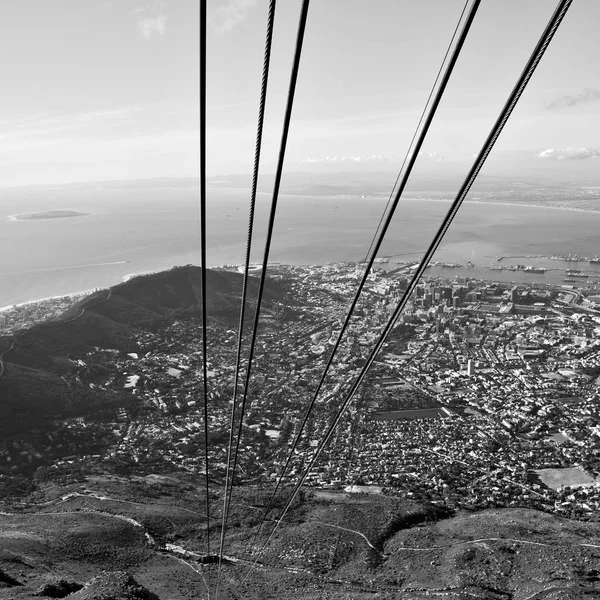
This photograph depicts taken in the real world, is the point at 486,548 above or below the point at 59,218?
below

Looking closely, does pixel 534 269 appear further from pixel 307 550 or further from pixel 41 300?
pixel 307 550

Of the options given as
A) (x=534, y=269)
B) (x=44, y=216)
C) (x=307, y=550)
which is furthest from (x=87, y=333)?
(x=44, y=216)

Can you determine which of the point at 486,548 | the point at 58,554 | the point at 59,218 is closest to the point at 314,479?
the point at 486,548

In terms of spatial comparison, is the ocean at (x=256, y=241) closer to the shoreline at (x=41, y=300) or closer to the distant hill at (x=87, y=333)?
the shoreline at (x=41, y=300)

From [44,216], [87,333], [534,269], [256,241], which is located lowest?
[87,333]

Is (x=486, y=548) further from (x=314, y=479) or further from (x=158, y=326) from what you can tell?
(x=158, y=326)
